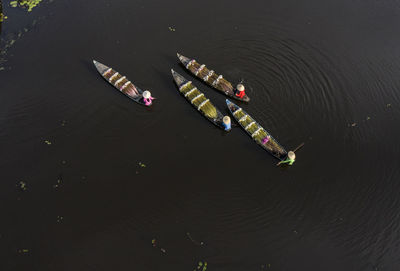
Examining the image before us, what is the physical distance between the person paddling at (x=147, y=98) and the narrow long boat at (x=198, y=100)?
2.29 metres

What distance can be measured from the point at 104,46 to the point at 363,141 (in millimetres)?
20888

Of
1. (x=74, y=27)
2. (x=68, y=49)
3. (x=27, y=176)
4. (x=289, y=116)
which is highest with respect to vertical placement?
(x=74, y=27)

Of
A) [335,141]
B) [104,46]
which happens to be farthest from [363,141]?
[104,46]

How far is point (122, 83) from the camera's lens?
1928 centimetres

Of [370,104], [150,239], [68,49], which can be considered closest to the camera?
[150,239]

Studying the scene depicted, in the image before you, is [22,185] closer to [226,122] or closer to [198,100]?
[198,100]

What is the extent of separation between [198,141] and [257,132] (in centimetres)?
394

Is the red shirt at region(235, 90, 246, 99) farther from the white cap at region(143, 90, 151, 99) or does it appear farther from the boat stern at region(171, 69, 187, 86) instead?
the white cap at region(143, 90, 151, 99)

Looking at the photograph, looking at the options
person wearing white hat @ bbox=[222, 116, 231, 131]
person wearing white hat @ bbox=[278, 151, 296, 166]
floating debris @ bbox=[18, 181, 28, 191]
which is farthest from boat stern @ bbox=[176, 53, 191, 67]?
floating debris @ bbox=[18, 181, 28, 191]

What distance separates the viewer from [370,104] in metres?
18.7

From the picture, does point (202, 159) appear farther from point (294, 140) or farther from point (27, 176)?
point (27, 176)

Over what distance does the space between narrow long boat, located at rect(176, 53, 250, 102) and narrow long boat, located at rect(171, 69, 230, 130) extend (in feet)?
3.31

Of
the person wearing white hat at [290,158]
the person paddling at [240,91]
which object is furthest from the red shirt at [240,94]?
the person wearing white hat at [290,158]

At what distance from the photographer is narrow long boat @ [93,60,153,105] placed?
1888cm
